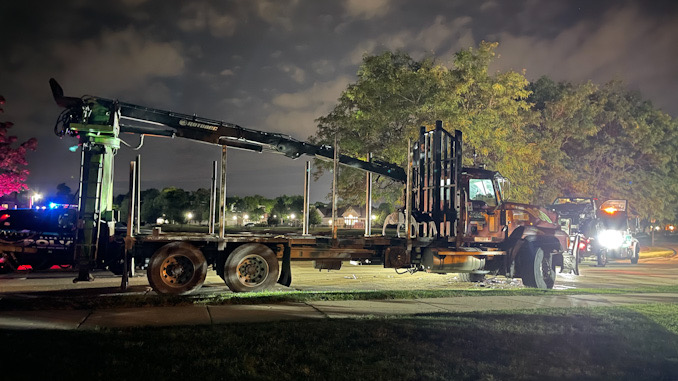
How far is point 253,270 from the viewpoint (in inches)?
476

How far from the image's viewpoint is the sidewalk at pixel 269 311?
26.0ft

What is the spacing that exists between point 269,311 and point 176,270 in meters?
3.13

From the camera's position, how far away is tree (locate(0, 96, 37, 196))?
91.4 feet

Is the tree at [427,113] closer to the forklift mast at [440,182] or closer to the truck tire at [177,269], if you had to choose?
the forklift mast at [440,182]

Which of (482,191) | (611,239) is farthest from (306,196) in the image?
→ (611,239)

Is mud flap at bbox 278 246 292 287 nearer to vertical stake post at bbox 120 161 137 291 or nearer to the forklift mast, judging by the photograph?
vertical stake post at bbox 120 161 137 291

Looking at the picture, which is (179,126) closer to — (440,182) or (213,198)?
(213,198)

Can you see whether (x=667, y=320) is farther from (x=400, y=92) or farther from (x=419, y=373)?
(x=400, y=92)

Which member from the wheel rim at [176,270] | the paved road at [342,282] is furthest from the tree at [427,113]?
the wheel rim at [176,270]

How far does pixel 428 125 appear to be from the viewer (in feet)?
82.7

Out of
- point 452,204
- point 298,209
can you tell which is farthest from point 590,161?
point 298,209

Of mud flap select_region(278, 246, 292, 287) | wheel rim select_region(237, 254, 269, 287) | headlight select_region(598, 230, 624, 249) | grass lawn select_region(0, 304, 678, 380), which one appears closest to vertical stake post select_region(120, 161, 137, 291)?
wheel rim select_region(237, 254, 269, 287)

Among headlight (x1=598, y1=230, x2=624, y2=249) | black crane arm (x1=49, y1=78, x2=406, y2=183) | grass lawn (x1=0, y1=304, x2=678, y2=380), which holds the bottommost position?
grass lawn (x1=0, y1=304, x2=678, y2=380)

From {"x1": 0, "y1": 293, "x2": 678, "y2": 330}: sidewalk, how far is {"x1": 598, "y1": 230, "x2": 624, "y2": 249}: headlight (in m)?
14.8
